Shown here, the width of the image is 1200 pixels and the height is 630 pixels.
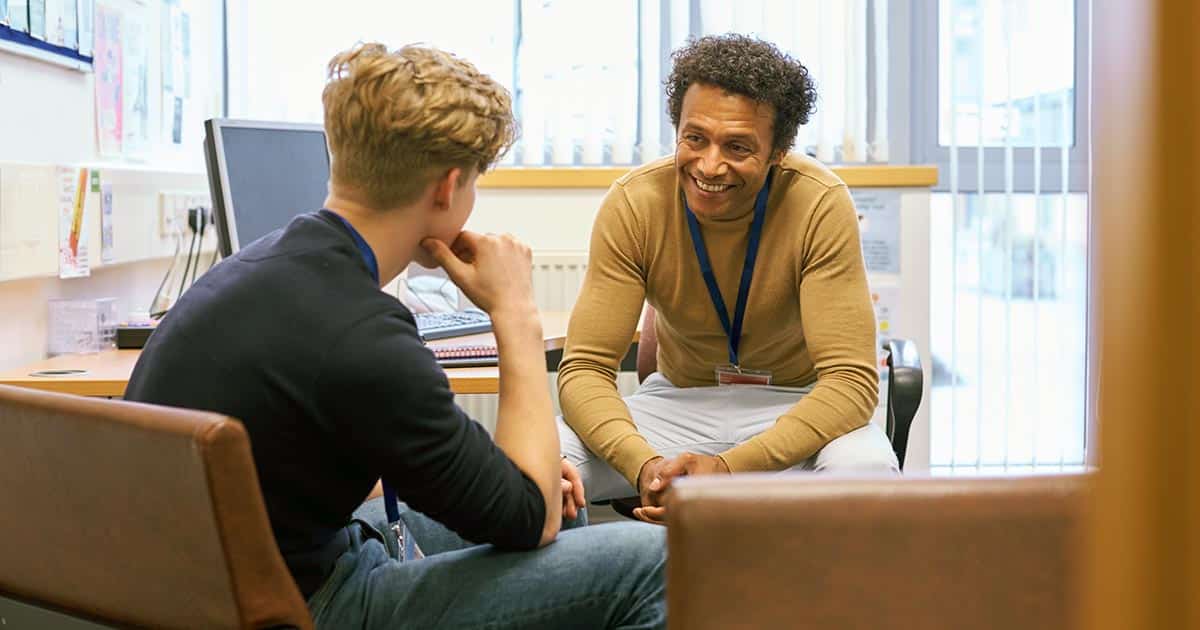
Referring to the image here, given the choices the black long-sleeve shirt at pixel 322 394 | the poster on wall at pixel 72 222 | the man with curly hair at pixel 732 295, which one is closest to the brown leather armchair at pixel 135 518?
the black long-sleeve shirt at pixel 322 394

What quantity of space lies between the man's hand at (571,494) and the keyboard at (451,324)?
0.85 meters

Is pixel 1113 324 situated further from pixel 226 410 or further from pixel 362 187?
pixel 362 187

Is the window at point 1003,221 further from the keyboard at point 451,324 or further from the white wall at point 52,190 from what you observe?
the white wall at point 52,190

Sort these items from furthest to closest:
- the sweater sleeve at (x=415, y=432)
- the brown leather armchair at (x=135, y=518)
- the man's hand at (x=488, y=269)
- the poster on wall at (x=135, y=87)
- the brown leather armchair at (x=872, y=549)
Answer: the poster on wall at (x=135, y=87) < the man's hand at (x=488, y=269) < the sweater sleeve at (x=415, y=432) < the brown leather armchair at (x=135, y=518) < the brown leather armchair at (x=872, y=549)

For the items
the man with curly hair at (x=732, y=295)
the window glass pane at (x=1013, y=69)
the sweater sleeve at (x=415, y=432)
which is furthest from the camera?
the window glass pane at (x=1013, y=69)

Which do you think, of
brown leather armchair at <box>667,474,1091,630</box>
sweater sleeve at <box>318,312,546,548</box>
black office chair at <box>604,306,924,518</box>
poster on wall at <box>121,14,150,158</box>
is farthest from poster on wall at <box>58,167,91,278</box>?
brown leather armchair at <box>667,474,1091,630</box>

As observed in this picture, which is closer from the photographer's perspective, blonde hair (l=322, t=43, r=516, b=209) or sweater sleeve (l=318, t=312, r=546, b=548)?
sweater sleeve (l=318, t=312, r=546, b=548)

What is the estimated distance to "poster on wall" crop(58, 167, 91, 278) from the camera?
2.38m

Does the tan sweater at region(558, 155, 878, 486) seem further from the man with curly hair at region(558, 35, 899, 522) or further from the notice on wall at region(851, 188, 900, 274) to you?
the notice on wall at region(851, 188, 900, 274)

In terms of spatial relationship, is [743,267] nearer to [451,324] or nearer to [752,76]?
[752,76]

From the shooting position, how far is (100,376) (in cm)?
207

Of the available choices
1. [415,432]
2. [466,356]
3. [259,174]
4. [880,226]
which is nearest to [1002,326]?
[880,226]

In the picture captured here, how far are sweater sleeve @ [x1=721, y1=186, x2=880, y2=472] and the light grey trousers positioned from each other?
6 cm

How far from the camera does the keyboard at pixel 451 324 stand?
8.12 ft
